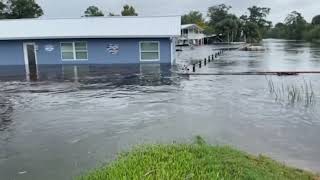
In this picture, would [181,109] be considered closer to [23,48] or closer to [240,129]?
[240,129]

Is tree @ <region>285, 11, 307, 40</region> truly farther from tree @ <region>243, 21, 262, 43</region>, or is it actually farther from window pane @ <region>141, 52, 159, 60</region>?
window pane @ <region>141, 52, 159, 60</region>

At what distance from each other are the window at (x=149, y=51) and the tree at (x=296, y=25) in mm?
103782

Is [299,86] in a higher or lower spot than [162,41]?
lower

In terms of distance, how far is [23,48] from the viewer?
35.2 m

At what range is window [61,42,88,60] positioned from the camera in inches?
1374

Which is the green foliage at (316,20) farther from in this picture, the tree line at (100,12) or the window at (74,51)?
the window at (74,51)

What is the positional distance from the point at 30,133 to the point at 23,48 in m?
25.0

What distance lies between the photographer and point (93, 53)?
34875 millimetres

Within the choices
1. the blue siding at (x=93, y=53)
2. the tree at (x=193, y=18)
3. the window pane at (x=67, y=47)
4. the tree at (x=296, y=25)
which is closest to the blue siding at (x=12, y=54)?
the blue siding at (x=93, y=53)

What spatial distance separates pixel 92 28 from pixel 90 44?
1702mm

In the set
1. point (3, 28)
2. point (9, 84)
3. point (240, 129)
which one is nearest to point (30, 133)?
point (240, 129)

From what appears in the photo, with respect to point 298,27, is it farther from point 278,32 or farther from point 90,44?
point 90,44

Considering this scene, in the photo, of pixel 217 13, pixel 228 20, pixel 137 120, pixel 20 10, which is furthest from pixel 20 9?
pixel 137 120

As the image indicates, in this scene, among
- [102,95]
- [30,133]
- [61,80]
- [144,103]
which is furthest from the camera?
[61,80]
